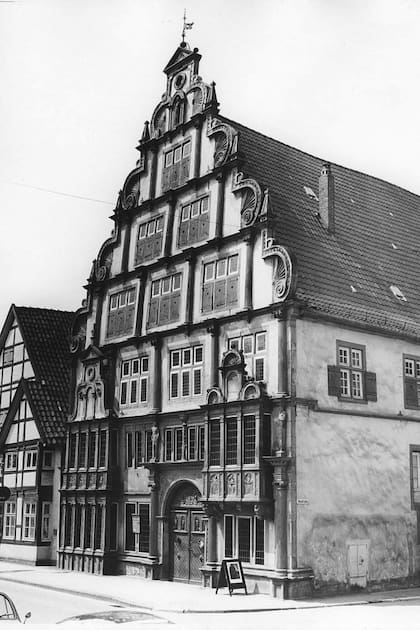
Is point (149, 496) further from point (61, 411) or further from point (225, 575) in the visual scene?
point (61, 411)

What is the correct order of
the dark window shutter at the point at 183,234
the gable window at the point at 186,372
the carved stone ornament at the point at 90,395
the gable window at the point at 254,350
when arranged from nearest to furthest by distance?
the gable window at the point at 254,350
the gable window at the point at 186,372
the dark window shutter at the point at 183,234
the carved stone ornament at the point at 90,395

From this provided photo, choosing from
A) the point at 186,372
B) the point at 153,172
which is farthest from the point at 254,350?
the point at 153,172

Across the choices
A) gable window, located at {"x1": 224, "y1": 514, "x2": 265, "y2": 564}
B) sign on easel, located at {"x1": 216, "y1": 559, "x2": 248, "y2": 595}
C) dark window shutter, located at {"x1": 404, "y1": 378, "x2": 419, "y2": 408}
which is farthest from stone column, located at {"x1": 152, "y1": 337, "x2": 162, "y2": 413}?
dark window shutter, located at {"x1": 404, "y1": 378, "x2": 419, "y2": 408}

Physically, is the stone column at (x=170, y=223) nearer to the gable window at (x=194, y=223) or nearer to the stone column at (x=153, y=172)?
the gable window at (x=194, y=223)

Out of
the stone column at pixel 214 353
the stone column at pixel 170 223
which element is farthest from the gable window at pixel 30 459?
the stone column at pixel 214 353

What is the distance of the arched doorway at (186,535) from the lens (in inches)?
1171

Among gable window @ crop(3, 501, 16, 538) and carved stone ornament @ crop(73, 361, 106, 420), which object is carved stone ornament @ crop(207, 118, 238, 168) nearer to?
carved stone ornament @ crop(73, 361, 106, 420)

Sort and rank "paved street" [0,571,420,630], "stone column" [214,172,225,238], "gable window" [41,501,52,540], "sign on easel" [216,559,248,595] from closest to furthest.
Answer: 1. "paved street" [0,571,420,630]
2. "sign on easel" [216,559,248,595]
3. "stone column" [214,172,225,238]
4. "gable window" [41,501,52,540]

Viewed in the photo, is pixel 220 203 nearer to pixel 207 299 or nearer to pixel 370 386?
pixel 207 299

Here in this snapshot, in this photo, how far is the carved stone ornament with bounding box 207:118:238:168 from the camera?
31266mm

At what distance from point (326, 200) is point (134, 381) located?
399 inches

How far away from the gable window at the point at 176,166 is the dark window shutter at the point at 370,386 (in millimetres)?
10395

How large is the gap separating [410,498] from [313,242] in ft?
30.9

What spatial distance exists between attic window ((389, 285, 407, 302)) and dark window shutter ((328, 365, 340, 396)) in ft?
18.3
